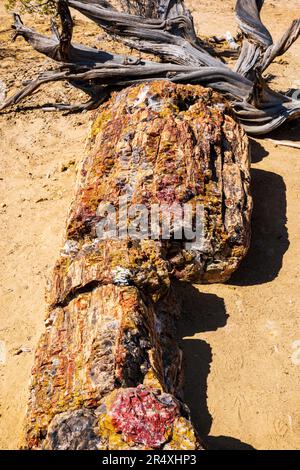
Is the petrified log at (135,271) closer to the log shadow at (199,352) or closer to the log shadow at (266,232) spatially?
the log shadow at (199,352)

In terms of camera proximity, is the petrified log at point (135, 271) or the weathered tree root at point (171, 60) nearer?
the petrified log at point (135, 271)

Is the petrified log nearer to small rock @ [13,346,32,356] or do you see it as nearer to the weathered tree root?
small rock @ [13,346,32,356]

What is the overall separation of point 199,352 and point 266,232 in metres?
1.69

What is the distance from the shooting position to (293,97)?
791 cm

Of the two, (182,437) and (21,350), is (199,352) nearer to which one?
(21,350)

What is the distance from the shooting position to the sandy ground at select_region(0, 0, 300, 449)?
14.4 ft

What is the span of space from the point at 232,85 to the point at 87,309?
4.45 meters

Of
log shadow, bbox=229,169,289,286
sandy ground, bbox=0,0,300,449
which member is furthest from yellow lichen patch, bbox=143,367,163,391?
log shadow, bbox=229,169,289,286

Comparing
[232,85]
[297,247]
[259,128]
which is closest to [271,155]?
[259,128]

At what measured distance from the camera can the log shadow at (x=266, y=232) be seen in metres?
5.57

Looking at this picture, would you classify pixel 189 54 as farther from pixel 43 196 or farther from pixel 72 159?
pixel 43 196

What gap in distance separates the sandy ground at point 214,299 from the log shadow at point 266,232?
0.01 metres

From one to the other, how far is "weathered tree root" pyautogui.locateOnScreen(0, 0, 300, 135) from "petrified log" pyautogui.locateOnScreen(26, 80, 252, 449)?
48.6 inches

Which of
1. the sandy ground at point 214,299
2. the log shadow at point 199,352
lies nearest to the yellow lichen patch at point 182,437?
the log shadow at point 199,352
